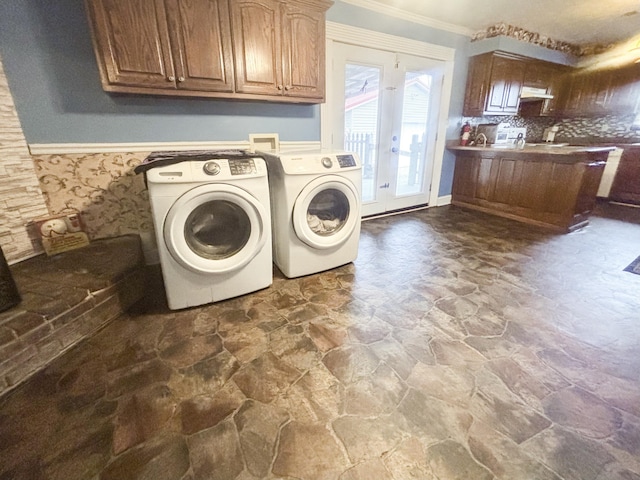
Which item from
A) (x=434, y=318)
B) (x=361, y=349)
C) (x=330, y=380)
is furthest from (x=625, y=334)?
(x=330, y=380)

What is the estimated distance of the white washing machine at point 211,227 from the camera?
4.88 ft

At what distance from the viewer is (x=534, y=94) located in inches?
153

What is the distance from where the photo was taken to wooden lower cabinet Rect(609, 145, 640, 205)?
154 inches

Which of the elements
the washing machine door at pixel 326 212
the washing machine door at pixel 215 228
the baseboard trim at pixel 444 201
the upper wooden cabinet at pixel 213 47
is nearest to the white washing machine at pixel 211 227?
the washing machine door at pixel 215 228

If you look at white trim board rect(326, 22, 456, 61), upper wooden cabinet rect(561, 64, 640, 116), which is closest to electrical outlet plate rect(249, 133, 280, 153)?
white trim board rect(326, 22, 456, 61)

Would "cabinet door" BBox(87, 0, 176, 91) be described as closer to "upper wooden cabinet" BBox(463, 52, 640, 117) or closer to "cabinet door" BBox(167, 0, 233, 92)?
"cabinet door" BBox(167, 0, 233, 92)

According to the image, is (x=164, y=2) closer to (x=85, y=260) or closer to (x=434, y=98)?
(x=85, y=260)

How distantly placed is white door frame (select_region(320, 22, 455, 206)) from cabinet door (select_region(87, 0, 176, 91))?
1433 mm

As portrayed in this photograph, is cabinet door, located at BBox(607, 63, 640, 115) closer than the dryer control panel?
No

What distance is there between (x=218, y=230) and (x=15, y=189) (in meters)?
1.28

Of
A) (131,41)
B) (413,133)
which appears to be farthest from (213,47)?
(413,133)

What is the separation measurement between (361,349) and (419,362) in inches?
11.0

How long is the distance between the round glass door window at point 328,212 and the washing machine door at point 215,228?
0.47 m

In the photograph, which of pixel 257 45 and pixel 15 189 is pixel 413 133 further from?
pixel 15 189
